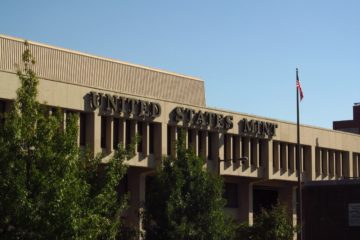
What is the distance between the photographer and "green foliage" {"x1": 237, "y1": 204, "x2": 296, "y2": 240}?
47.4 metres

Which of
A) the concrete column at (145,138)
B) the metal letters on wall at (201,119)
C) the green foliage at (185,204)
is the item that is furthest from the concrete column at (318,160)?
the green foliage at (185,204)

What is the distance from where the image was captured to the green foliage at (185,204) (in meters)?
39.8

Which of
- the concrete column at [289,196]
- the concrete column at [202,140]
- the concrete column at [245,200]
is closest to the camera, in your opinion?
the concrete column at [202,140]

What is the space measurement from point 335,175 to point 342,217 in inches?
495

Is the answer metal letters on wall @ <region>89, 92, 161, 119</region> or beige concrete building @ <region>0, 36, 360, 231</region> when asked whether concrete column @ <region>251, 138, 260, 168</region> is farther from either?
metal letters on wall @ <region>89, 92, 161, 119</region>

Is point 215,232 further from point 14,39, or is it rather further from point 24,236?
point 14,39

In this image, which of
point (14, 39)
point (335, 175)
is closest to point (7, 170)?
point (14, 39)

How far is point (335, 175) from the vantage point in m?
72.4

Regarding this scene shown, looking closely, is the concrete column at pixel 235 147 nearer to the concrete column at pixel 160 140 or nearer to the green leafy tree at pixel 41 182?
the concrete column at pixel 160 140

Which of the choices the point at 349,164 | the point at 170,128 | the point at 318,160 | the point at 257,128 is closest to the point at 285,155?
the point at 257,128

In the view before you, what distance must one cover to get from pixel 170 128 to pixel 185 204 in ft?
59.0

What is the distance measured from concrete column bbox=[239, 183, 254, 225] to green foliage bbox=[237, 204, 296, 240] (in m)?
16.7

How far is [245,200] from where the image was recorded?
66062 millimetres

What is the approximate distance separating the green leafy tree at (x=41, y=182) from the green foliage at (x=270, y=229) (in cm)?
2235
